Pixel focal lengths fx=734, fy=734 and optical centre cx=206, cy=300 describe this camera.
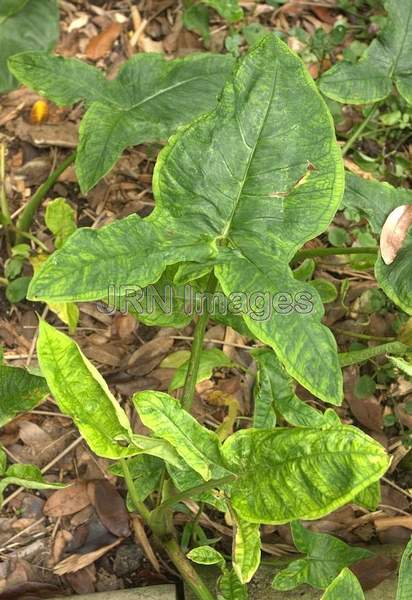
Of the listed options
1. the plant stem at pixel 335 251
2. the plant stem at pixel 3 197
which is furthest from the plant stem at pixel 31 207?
the plant stem at pixel 335 251

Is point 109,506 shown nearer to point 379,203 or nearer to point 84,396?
point 84,396

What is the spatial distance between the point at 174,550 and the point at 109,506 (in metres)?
0.25

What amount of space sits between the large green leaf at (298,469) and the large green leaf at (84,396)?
0.14 metres

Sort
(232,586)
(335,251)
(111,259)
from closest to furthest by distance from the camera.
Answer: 1. (111,259)
2. (232,586)
3. (335,251)

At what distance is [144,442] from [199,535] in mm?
535

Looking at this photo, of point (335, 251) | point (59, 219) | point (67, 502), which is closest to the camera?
point (335, 251)

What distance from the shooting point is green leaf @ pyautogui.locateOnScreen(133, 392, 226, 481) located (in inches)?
39.6

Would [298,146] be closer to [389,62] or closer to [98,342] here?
[389,62]

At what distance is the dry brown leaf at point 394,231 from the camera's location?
1.33m

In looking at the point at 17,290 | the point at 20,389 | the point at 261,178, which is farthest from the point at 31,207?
the point at 261,178

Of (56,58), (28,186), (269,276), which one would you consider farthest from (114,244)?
(28,186)

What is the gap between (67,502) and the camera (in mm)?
1567

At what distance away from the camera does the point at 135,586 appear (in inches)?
58.7

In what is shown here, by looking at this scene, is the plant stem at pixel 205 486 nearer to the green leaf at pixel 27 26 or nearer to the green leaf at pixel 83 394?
the green leaf at pixel 83 394
